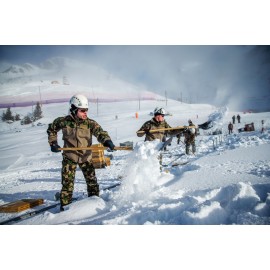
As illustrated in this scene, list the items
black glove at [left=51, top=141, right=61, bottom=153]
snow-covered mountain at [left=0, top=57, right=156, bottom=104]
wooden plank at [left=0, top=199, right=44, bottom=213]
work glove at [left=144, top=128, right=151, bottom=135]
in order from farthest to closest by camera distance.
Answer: snow-covered mountain at [left=0, top=57, right=156, bottom=104]
work glove at [left=144, top=128, right=151, bottom=135]
wooden plank at [left=0, top=199, right=44, bottom=213]
black glove at [left=51, top=141, right=61, bottom=153]

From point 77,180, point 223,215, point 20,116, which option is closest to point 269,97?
point 223,215

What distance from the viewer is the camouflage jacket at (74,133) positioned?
129 inches

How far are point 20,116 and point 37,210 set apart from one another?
17.7 ft

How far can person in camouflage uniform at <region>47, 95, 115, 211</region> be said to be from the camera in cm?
321

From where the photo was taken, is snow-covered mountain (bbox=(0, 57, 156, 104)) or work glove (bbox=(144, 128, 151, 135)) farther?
snow-covered mountain (bbox=(0, 57, 156, 104))

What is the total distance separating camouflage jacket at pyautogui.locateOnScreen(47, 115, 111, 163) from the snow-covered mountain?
2657 mm

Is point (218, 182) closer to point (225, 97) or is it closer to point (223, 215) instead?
point (223, 215)

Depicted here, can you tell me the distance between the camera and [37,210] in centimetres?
345

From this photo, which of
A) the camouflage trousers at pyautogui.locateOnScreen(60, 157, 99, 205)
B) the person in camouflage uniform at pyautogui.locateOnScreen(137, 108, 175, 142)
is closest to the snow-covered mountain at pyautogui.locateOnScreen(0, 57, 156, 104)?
the person in camouflage uniform at pyautogui.locateOnScreen(137, 108, 175, 142)

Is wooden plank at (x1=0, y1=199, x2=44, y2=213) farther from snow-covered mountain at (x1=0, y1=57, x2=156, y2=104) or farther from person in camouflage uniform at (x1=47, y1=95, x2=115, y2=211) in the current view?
snow-covered mountain at (x1=0, y1=57, x2=156, y2=104)

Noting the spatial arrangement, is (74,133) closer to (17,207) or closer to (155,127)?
(17,207)

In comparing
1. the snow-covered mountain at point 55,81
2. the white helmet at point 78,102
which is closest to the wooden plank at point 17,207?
the white helmet at point 78,102

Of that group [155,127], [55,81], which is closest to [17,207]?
[155,127]

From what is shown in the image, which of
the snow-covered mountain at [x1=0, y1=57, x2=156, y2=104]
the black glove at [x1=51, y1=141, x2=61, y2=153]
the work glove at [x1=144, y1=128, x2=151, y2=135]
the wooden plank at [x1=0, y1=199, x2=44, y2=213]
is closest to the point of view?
the black glove at [x1=51, y1=141, x2=61, y2=153]
